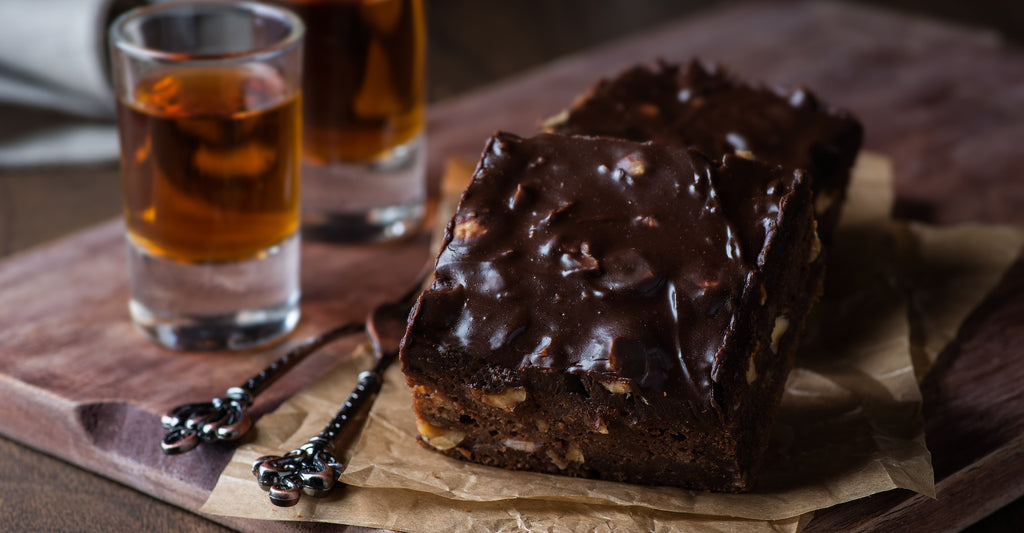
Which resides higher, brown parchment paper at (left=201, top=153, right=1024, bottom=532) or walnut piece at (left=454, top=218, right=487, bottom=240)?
walnut piece at (left=454, top=218, right=487, bottom=240)

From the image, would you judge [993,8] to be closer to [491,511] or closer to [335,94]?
[335,94]

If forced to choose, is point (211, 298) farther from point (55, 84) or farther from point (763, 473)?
point (55, 84)

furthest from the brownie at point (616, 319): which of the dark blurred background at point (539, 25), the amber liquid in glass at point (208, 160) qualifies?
the dark blurred background at point (539, 25)

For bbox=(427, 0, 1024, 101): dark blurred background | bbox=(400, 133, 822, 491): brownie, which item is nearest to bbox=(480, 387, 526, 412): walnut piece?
bbox=(400, 133, 822, 491): brownie

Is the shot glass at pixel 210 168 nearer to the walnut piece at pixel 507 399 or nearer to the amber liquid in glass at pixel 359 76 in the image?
the amber liquid in glass at pixel 359 76

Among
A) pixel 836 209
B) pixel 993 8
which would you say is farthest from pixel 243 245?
pixel 993 8

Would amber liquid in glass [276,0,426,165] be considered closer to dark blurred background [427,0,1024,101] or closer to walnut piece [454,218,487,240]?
walnut piece [454,218,487,240]

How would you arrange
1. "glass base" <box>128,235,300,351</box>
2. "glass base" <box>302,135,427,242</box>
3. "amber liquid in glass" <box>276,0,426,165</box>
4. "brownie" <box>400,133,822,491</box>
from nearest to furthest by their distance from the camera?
"brownie" <box>400,133,822,491</box>
"glass base" <box>128,235,300,351</box>
"amber liquid in glass" <box>276,0,426,165</box>
"glass base" <box>302,135,427,242</box>

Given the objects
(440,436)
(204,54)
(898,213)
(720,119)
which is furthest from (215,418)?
(898,213)
